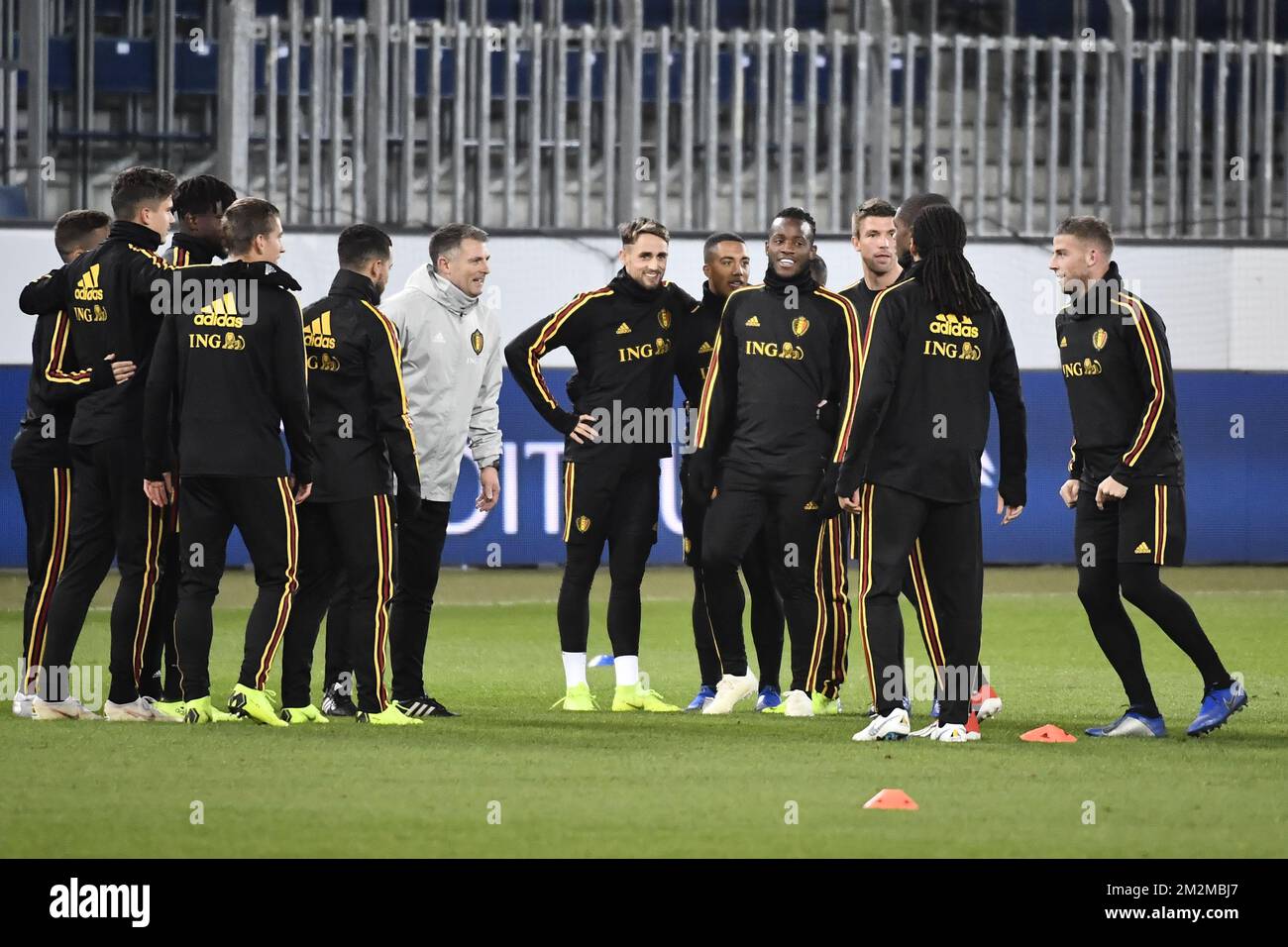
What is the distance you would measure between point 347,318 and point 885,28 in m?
11.2

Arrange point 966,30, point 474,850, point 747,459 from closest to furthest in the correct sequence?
point 474,850 < point 747,459 < point 966,30

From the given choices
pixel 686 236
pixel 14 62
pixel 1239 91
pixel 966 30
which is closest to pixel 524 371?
pixel 686 236

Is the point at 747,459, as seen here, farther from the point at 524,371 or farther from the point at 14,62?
the point at 14,62

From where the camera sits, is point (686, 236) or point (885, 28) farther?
point (885, 28)

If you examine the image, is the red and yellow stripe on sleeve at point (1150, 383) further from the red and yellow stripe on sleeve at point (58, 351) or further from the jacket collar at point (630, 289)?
A: the red and yellow stripe on sleeve at point (58, 351)

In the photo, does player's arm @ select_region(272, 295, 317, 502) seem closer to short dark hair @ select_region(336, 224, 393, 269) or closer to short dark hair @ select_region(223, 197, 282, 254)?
short dark hair @ select_region(223, 197, 282, 254)

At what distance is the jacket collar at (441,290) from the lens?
8.18 metres

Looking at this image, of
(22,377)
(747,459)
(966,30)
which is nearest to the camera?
(747,459)

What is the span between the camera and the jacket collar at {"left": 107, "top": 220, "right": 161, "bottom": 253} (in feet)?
24.8

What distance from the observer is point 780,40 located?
17766mm

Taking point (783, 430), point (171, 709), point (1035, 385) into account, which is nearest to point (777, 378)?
point (783, 430)

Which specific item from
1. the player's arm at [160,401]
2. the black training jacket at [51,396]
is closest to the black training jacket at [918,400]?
the player's arm at [160,401]

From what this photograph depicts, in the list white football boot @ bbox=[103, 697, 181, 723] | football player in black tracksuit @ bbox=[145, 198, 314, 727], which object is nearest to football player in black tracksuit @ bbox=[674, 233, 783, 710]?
football player in black tracksuit @ bbox=[145, 198, 314, 727]

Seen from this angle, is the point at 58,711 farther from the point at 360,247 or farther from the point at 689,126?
the point at 689,126
